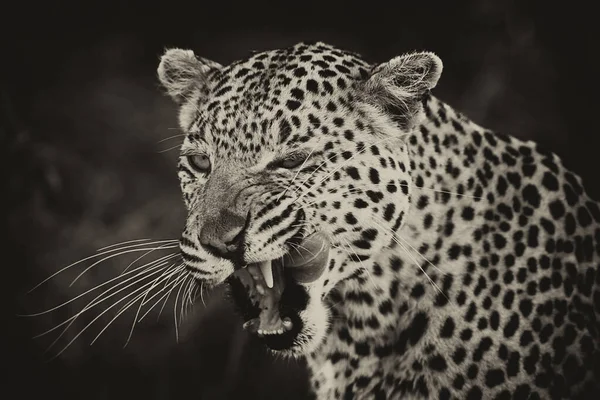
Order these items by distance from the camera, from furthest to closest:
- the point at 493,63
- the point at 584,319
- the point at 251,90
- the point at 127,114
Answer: the point at 127,114
the point at 493,63
the point at 584,319
the point at 251,90

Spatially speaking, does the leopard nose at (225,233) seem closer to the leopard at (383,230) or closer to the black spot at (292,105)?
the leopard at (383,230)

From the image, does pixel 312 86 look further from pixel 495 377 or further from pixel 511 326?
pixel 495 377

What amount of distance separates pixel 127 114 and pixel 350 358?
3901 mm

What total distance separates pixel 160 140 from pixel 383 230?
3.10 m

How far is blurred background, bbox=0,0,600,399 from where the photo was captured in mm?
5090

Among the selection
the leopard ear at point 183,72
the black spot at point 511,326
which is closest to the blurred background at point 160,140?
the leopard ear at point 183,72

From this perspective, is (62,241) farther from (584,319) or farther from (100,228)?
(584,319)

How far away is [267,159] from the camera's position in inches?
111

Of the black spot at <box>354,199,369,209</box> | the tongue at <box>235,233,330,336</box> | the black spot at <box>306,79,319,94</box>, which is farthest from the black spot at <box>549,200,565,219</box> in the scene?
the black spot at <box>306,79,319,94</box>

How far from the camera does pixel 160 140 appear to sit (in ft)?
18.4

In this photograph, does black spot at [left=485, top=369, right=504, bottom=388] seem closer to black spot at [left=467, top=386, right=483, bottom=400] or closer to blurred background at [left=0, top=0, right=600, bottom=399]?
black spot at [left=467, top=386, right=483, bottom=400]

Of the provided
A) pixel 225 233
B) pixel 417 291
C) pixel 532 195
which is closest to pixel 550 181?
pixel 532 195

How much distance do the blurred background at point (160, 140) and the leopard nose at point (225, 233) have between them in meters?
2.57

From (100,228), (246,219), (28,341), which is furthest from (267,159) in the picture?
(100,228)
